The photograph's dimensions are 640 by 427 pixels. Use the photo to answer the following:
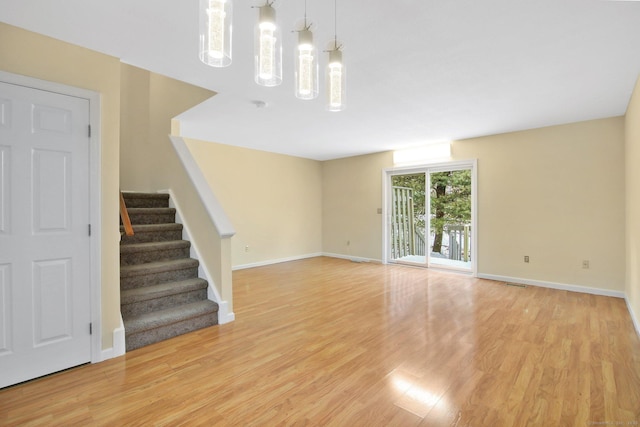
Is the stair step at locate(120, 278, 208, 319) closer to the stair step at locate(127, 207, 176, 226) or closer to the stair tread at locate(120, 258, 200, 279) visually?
the stair tread at locate(120, 258, 200, 279)

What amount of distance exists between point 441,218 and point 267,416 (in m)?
5.49

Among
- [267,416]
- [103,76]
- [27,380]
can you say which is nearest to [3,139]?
[103,76]

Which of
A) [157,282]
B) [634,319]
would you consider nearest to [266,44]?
[157,282]

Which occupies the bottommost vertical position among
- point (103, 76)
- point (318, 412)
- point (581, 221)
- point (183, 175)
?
point (318, 412)

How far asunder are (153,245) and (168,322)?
97 cm

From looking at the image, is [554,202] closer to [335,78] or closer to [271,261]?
[335,78]

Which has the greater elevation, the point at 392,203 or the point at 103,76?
the point at 103,76

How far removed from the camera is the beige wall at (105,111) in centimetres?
212

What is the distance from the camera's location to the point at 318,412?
172 cm

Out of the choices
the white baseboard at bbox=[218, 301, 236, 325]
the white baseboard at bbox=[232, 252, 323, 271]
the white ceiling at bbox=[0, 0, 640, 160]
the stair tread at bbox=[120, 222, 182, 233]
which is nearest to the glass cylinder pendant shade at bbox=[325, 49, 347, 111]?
the white ceiling at bbox=[0, 0, 640, 160]

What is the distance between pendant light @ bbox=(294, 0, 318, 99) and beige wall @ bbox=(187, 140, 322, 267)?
4291 millimetres

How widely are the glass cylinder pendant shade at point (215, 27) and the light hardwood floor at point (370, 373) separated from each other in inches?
75.3

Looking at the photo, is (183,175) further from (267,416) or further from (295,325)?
(267,416)

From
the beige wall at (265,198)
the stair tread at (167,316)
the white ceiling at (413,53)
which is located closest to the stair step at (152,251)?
the stair tread at (167,316)
